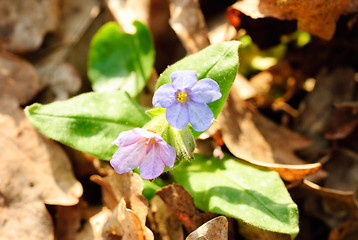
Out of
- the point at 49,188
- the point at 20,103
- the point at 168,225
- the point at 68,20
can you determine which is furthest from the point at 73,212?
the point at 68,20

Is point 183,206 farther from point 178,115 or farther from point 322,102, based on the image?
point 322,102

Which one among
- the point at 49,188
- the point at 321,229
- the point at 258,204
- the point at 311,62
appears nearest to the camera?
the point at 258,204

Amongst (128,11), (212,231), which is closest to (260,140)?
(212,231)

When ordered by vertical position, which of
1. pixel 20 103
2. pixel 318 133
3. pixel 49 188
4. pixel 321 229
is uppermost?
pixel 20 103

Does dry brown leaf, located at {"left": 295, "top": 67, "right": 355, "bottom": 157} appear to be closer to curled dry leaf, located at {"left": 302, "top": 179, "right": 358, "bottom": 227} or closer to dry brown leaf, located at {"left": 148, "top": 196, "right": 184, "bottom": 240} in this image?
curled dry leaf, located at {"left": 302, "top": 179, "right": 358, "bottom": 227}

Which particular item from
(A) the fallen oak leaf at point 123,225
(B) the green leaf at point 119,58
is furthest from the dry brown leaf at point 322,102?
(A) the fallen oak leaf at point 123,225

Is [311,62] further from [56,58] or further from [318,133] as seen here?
[56,58]
